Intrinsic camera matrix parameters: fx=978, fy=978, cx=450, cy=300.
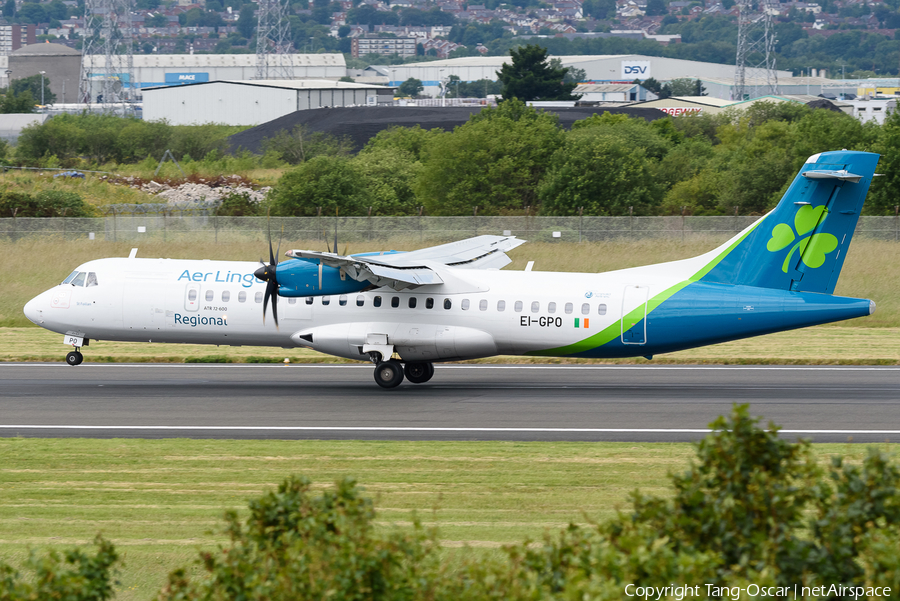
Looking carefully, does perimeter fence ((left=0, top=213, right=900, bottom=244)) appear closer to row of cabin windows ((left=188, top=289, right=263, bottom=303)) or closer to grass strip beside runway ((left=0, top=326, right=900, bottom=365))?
grass strip beside runway ((left=0, top=326, right=900, bottom=365))

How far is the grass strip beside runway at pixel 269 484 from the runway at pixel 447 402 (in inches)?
57.7

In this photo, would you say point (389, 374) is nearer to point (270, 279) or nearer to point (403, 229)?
point (270, 279)

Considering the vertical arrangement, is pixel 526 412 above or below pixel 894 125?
below

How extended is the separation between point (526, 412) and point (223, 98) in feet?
433

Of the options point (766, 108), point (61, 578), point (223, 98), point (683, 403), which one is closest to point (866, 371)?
point (683, 403)

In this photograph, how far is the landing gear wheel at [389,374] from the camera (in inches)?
985

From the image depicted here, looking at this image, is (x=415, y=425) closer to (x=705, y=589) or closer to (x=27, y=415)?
(x=27, y=415)

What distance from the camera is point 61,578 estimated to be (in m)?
7.10

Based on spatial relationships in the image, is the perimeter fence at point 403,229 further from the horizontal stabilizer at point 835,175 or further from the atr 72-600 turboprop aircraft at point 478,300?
the horizontal stabilizer at point 835,175

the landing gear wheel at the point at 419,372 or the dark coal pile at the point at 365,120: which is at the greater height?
the dark coal pile at the point at 365,120

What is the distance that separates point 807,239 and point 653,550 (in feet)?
58.6

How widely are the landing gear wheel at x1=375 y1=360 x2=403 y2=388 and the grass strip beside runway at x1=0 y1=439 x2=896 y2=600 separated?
20.5 ft

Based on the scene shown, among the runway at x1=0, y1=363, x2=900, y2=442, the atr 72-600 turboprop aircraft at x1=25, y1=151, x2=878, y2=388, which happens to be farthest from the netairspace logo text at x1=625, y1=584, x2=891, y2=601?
the atr 72-600 turboprop aircraft at x1=25, y1=151, x2=878, y2=388

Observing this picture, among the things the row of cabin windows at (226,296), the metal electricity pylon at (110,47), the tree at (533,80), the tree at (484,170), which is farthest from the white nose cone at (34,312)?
the metal electricity pylon at (110,47)
